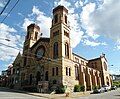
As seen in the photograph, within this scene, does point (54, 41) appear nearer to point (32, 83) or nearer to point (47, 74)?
point (47, 74)

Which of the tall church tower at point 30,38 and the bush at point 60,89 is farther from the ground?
the tall church tower at point 30,38

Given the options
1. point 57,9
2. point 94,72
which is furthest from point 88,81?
point 57,9

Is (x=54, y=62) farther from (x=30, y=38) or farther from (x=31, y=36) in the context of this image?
(x=31, y=36)

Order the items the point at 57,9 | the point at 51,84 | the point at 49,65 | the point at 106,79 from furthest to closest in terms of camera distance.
A: the point at 106,79 < the point at 57,9 < the point at 49,65 < the point at 51,84

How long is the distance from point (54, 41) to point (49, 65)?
256 inches

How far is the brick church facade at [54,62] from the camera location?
41.8 m

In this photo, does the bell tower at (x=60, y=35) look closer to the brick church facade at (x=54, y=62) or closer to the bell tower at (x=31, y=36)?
the brick church facade at (x=54, y=62)

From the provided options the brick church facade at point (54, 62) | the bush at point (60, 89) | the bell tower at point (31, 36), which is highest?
the bell tower at point (31, 36)

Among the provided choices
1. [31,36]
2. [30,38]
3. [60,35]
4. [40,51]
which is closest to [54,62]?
[60,35]

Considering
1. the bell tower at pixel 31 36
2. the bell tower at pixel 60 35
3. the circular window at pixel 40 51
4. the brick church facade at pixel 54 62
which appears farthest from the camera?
the bell tower at pixel 31 36

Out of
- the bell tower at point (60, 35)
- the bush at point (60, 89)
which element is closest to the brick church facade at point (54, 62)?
the bell tower at point (60, 35)

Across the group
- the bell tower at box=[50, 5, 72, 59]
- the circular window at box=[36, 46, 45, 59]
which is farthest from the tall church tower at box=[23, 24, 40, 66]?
the bell tower at box=[50, 5, 72, 59]

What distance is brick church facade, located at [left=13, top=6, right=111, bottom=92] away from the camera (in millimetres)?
41812

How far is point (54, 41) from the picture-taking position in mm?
45938
